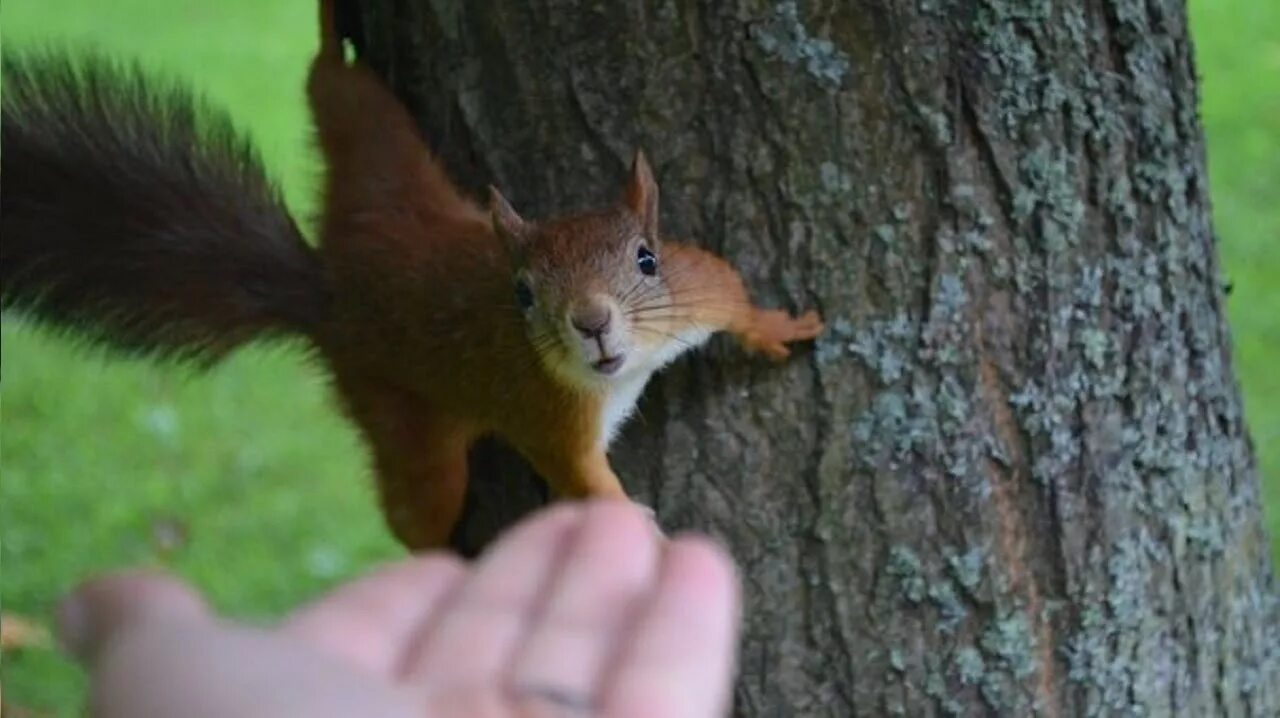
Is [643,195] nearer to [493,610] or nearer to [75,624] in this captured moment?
[493,610]

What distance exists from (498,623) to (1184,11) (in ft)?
3.49

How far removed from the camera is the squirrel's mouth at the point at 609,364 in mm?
1755

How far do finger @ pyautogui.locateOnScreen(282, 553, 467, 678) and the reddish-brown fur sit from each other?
414 millimetres

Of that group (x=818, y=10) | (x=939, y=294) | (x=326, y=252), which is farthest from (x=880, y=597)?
(x=326, y=252)

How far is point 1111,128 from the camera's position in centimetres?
184

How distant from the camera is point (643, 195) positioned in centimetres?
172

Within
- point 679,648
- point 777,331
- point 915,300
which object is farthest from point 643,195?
point 679,648

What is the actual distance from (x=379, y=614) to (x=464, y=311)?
0.64m

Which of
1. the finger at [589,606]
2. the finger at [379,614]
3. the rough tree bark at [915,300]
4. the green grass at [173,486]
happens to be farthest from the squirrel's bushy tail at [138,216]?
the green grass at [173,486]

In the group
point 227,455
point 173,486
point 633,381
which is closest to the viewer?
point 633,381

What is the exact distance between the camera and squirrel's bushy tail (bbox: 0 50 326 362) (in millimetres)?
2049

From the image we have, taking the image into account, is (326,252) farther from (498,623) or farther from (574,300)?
(498,623)

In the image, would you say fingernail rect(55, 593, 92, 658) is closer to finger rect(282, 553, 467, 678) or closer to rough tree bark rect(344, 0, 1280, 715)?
finger rect(282, 553, 467, 678)

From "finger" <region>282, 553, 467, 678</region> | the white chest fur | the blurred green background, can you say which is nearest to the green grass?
the blurred green background
